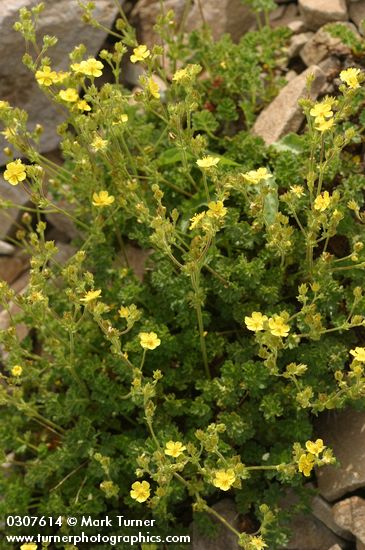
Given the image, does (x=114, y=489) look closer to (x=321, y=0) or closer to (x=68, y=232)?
(x=68, y=232)

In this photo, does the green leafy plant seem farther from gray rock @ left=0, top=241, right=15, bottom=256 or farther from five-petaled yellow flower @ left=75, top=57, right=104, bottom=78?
gray rock @ left=0, top=241, right=15, bottom=256

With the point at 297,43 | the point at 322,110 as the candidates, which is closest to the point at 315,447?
the point at 322,110

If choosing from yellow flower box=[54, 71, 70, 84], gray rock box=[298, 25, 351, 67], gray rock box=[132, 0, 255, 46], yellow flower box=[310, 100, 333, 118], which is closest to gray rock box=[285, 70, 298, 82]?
gray rock box=[298, 25, 351, 67]

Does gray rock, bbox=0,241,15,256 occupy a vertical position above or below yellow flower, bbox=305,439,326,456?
below

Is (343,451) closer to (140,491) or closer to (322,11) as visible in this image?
(140,491)

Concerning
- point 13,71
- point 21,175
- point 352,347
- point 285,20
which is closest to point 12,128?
point 21,175

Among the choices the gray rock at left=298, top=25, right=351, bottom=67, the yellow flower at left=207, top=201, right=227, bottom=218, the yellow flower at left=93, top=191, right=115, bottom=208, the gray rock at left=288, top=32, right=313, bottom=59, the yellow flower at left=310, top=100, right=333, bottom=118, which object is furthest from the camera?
the gray rock at left=288, top=32, right=313, bottom=59
